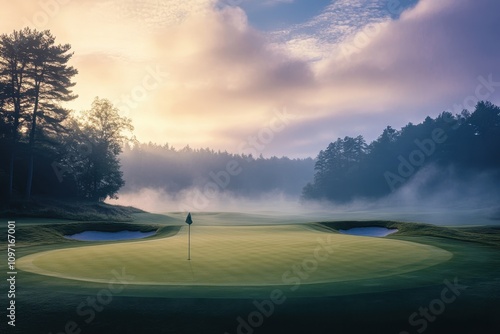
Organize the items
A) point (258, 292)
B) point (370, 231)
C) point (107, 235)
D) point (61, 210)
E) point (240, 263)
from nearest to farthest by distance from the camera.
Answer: point (258, 292) → point (240, 263) → point (107, 235) → point (370, 231) → point (61, 210)

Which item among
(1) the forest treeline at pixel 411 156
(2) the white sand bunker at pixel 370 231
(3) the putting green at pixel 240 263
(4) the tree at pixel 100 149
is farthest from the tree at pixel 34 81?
(1) the forest treeline at pixel 411 156

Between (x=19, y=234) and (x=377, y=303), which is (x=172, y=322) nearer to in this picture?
(x=377, y=303)

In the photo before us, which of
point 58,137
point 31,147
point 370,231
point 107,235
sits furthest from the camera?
point 58,137

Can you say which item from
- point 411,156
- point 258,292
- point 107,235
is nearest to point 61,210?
point 107,235

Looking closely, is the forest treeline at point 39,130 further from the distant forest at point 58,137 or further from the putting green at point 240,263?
the putting green at point 240,263

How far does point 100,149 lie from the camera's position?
60.8m

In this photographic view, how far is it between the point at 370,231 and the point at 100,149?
48.2 metres

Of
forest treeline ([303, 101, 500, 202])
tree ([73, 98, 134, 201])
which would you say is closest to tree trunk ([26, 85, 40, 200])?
tree ([73, 98, 134, 201])

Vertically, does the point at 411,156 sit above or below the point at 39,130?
above

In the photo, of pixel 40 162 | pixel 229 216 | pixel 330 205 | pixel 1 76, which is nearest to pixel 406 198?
pixel 330 205

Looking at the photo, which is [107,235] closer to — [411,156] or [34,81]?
[34,81]

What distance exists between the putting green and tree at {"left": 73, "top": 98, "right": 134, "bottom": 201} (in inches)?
1610

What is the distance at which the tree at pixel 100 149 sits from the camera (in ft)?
196

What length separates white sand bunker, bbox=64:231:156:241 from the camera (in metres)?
33.9
